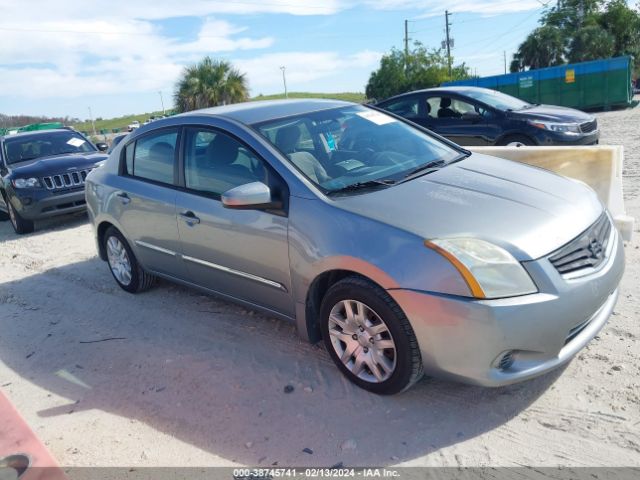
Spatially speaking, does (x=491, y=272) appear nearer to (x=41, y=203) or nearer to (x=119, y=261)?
(x=119, y=261)

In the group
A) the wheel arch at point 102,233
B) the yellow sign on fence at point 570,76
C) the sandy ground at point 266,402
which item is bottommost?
the sandy ground at point 266,402

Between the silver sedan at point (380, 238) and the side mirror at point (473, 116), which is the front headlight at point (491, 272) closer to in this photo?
the silver sedan at point (380, 238)

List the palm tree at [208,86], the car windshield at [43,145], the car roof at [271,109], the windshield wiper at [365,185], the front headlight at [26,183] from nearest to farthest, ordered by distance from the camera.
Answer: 1. the windshield wiper at [365,185]
2. the car roof at [271,109]
3. the front headlight at [26,183]
4. the car windshield at [43,145]
5. the palm tree at [208,86]

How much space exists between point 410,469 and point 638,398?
4.34ft

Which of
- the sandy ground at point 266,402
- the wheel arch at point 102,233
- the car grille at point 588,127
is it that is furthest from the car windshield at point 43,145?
Result: the car grille at point 588,127

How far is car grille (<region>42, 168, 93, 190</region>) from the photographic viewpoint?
28.8ft

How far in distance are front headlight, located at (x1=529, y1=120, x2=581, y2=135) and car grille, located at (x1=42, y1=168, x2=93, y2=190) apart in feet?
23.9

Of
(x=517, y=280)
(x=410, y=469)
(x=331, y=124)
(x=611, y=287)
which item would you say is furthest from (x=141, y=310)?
(x=611, y=287)

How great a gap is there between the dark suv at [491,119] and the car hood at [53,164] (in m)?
5.58

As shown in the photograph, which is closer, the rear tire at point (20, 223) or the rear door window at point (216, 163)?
the rear door window at point (216, 163)

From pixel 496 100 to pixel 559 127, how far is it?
1172 mm

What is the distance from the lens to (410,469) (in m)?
2.62

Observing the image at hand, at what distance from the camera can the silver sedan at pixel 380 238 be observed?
2727mm

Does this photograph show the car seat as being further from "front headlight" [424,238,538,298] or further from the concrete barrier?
"front headlight" [424,238,538,298]
